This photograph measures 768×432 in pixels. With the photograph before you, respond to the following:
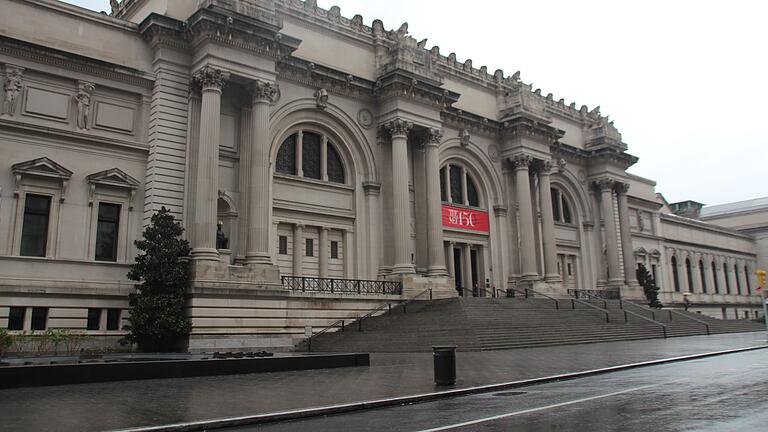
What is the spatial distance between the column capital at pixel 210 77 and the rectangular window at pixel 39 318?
11658 millimetres

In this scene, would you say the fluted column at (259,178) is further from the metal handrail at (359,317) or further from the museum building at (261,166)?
the metal handrail at (359,317)

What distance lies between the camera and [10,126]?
25.5m

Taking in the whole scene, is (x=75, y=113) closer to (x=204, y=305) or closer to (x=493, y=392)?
(x=204, y=305)

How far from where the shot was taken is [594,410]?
10.1 meters

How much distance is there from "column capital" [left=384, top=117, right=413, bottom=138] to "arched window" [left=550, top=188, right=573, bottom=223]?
62.3 ft

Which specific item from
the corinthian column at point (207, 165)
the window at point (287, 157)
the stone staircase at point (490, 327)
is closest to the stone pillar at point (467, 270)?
the stone staircase at point (490, 327)

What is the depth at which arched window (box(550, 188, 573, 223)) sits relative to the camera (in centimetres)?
5169

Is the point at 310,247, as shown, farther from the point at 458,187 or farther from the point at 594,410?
the point at 594,410

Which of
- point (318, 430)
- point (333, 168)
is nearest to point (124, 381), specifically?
point (318, 430)

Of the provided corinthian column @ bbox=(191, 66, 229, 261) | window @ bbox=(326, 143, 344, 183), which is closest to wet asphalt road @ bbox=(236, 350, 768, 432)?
corinthian column @ bbox=(191, 66, 229, 261)

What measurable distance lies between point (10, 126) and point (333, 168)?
16.7 m

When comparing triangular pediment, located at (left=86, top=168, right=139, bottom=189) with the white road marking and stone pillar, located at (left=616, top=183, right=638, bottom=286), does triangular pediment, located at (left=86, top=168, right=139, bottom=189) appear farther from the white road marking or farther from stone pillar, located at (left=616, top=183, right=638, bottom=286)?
stone pillar, located at (left=616, top=183, right=638, bottom=286)

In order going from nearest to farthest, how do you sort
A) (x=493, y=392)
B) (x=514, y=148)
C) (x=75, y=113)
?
(x=493, y=392) → (x=75, y=113) → (x=514, y=148)

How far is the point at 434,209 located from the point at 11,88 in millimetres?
22350
